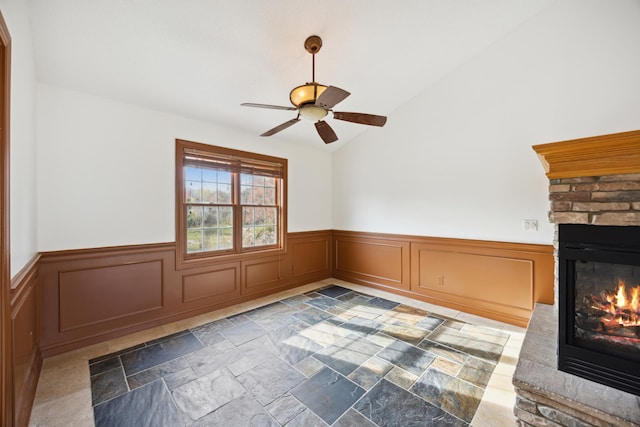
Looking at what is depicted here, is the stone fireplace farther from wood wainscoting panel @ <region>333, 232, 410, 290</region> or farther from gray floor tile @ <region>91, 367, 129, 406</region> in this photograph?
gray floor tile @ <region>91, 367, 129, 406</region>

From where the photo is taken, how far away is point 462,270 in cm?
368

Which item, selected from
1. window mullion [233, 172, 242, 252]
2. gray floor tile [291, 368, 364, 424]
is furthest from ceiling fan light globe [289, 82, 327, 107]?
gray floor tile [291, 368, 364, 424]

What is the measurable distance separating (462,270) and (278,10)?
373 centimetres

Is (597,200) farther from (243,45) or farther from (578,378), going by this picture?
(243,45)

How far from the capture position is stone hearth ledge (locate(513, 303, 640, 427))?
1.44m

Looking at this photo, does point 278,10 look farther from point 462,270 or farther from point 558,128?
point 462,270

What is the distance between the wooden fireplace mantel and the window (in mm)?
3496

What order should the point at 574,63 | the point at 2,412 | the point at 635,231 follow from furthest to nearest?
the point at 574,63
the point at 635,231
the point at 2,412

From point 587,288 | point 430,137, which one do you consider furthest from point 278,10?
point 587,288

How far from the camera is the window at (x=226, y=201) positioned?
3.48 metres

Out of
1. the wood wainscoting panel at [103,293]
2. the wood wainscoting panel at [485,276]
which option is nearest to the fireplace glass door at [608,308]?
the wood wainscoting panel at [485,276]

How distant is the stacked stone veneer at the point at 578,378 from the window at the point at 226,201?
353cm

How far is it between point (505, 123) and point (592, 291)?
2288 millimetres

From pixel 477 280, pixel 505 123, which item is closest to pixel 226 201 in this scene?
pixel 477 280
